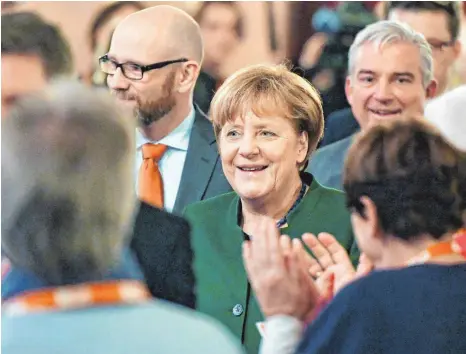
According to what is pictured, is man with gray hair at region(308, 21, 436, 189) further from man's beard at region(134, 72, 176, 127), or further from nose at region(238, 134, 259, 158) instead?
man's beard at region(134, 72, 176, 127)

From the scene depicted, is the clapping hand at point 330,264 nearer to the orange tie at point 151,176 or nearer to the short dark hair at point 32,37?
the orange tie at point 151,176

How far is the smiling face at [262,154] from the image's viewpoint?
177 cm

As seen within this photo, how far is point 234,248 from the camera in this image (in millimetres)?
1807

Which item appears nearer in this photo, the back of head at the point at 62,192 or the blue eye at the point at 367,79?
the back of head at the point at 62,192

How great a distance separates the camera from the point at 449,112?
1705 mm

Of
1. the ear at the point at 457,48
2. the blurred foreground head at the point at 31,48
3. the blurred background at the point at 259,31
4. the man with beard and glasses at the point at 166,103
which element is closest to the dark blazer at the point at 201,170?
the man with beard and glasses at the point at 166,103

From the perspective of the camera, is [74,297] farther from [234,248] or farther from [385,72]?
[385,72]

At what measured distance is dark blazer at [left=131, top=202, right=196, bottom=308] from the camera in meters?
1.75

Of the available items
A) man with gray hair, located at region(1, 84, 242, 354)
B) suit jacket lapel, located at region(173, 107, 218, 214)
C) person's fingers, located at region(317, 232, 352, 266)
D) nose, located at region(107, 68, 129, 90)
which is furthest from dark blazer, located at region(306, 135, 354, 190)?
man with gray hair, located at region(1, 84, 242, 354)

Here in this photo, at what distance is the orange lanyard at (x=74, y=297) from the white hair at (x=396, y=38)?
1.05 metres

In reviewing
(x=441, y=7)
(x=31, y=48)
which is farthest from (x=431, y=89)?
(x=31, y=48)

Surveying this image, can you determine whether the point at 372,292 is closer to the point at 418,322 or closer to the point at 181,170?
the point at 418,322

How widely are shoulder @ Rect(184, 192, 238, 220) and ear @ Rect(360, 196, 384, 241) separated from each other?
0.49m

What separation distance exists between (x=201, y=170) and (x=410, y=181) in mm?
642
